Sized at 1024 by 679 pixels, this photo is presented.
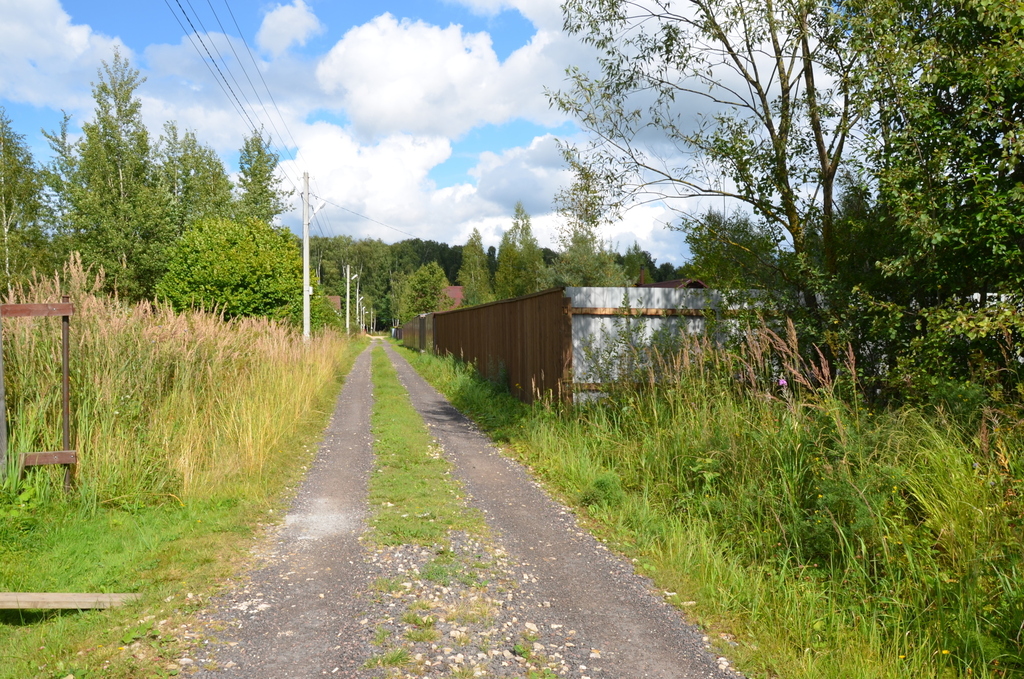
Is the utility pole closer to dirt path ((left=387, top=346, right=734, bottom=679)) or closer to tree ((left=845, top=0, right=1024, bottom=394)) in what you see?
dirt path ((left=387, top=346, right=734, bottom=679))

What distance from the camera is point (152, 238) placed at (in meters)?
31.6

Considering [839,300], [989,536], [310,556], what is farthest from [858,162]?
[310,556]

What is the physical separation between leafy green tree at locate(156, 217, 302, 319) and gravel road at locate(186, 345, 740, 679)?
12998 mm

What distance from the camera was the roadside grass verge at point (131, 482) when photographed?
10.9ft

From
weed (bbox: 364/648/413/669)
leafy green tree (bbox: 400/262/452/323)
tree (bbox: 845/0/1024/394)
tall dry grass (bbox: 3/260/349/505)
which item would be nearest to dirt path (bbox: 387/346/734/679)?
weed (bbox: 364/648/413/669)

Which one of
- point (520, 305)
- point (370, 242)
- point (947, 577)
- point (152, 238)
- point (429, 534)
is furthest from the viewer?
point (370, 242)

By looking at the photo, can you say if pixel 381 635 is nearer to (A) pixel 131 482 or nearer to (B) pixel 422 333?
(A) pixel 131 482

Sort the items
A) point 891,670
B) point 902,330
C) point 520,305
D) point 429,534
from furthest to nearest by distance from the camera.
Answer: point 520,305, point 902,330, point 429,534, point 891,670

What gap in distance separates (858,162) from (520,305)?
6463 millimetres

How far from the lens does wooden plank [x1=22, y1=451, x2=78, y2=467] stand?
5.23 meters

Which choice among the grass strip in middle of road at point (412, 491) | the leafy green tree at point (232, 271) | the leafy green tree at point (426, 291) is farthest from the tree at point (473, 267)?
the grass strip in middle of road at point (412, 491)

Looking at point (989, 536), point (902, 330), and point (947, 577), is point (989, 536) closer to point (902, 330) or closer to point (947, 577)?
point (947, 577)

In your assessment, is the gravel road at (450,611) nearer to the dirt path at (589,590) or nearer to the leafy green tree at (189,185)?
the dirt path at (589,590)

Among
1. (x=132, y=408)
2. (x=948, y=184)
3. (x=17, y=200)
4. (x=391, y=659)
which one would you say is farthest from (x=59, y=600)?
(x=17, y=200)
